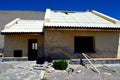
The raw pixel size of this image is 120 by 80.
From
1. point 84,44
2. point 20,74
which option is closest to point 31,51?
point 84,44

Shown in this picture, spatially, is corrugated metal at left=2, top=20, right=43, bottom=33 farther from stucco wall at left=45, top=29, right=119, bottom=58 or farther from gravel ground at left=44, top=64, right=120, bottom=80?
gravel ground at left=44, top=64, right=120, bottom=80

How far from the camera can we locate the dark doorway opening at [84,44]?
17500mm

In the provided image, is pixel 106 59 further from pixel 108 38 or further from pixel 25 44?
pixel 25 44

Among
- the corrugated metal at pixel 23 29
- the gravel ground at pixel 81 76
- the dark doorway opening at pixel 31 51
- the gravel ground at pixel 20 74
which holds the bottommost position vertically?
the gravel ground at pixel 81 76

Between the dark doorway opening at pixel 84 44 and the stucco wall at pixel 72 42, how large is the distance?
53cm

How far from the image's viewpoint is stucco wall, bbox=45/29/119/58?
54.6 feet

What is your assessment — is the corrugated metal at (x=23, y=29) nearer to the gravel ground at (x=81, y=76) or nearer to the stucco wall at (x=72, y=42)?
the stucco wall at (x=72, y=42)

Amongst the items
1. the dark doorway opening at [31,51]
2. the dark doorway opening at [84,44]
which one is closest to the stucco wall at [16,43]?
the dark doorway opening at [31,51]

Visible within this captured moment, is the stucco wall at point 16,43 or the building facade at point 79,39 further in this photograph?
the stucco wall at point 16,43

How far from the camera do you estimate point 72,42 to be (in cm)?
1697

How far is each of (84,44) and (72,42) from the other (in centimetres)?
142

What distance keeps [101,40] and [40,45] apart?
585 cm

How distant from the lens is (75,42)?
17.5 meters

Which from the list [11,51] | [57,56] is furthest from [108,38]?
[11,51]
